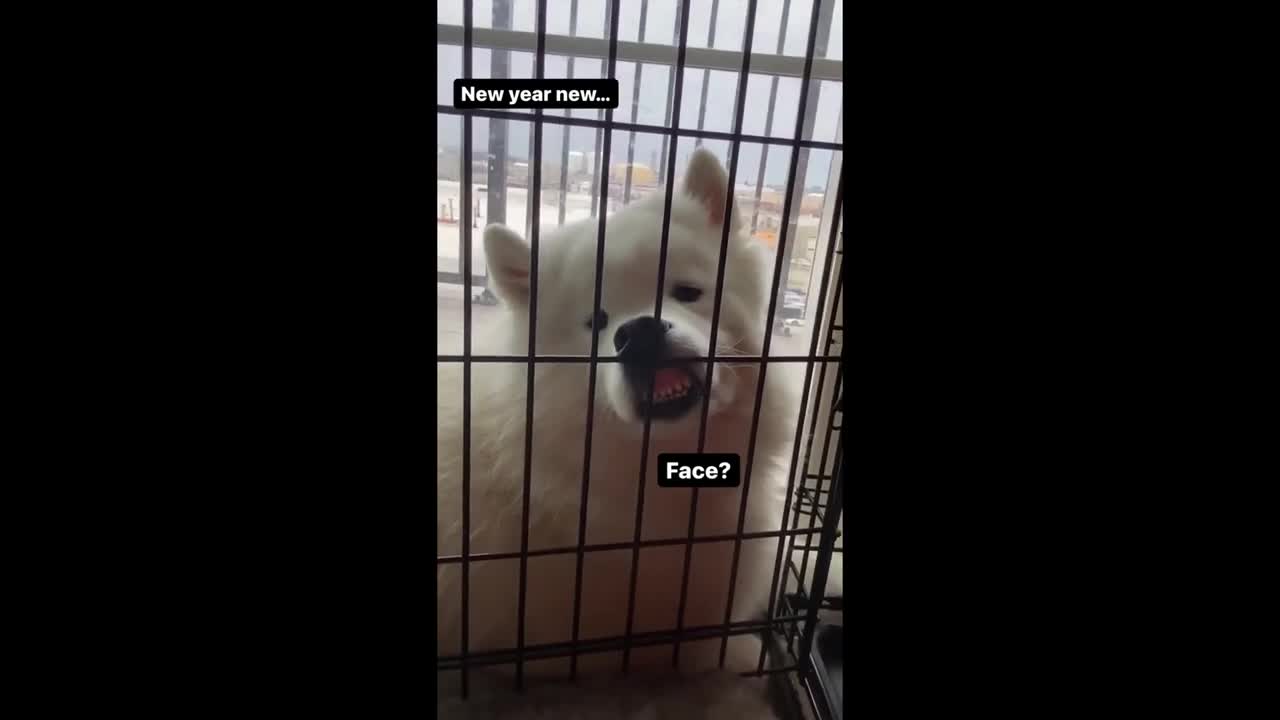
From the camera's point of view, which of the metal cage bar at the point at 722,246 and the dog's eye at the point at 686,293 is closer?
the metal cage bar at the point at 722,246

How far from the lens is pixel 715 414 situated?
89 cm

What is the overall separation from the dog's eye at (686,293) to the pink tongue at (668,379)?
0.39 ft

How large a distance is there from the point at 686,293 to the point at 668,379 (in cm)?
14

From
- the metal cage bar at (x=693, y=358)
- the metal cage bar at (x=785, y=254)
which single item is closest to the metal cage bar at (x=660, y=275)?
the metal cage bar at (x=693, y=358)

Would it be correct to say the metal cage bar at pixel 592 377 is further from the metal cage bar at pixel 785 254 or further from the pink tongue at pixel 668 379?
the metal cage bar at pixel 785 254

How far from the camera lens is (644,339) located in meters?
0.79

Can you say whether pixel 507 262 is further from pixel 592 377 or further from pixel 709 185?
pixel 709 185

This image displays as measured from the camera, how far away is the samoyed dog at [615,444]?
835 millimetres
